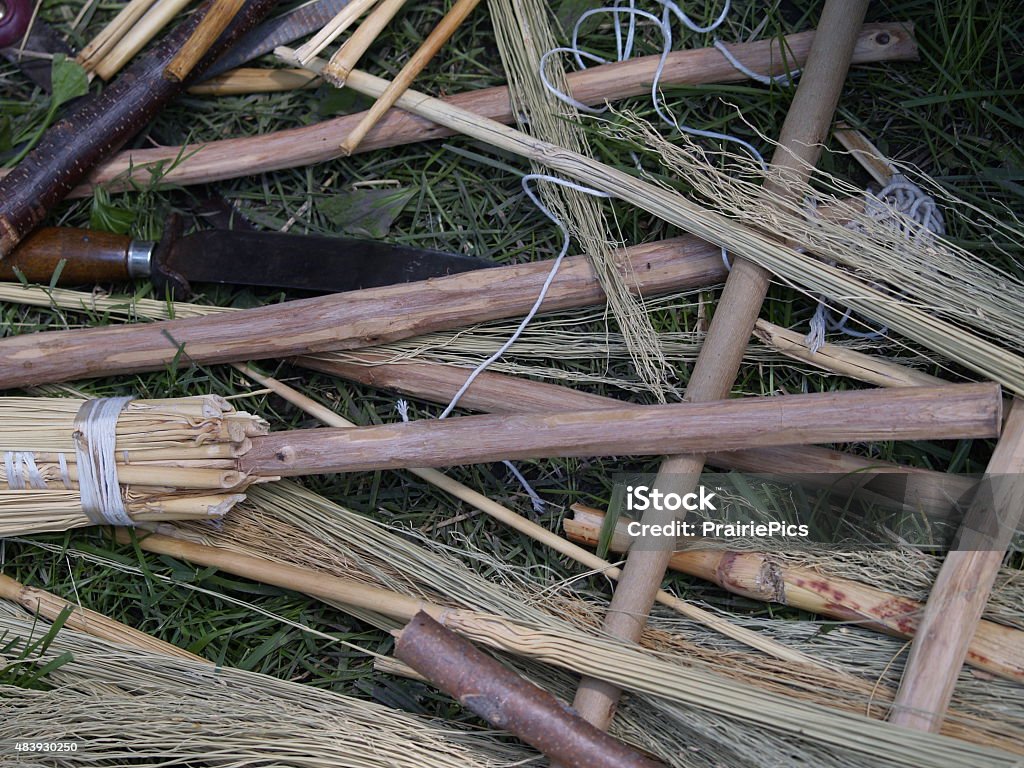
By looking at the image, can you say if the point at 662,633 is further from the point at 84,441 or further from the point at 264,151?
the point at 264,151

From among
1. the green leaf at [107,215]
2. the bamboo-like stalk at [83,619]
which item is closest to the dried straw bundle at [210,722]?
the bamboo-like stalk at [83,619]

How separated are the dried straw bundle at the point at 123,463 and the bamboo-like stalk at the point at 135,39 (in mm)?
1000

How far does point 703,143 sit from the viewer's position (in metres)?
2.36

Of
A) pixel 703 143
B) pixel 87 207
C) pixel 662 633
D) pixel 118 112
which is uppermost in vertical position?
pixel 703 143

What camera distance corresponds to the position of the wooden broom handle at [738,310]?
6.62 feet

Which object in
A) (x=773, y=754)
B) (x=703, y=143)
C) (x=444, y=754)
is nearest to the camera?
(x=773, y=754)

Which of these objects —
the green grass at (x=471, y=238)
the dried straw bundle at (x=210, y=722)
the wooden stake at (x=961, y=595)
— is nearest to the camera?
the wooden stake at (x=961, y=595)

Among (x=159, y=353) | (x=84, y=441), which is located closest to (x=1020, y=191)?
(x=159, y=353)

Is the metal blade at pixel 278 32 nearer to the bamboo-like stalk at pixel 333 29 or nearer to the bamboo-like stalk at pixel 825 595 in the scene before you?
the bamboo-like stalk at pixel 333 29

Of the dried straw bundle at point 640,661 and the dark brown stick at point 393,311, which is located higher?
the dark brown stick at point 393,311

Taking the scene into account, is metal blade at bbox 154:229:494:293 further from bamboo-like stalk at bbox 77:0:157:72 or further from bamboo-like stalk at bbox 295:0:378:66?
bamboo-like stalk at bbox 77:0:157:72

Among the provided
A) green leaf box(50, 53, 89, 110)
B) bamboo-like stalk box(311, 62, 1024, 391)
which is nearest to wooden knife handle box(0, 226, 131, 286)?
green leaf box(50, 53, 89, 110)

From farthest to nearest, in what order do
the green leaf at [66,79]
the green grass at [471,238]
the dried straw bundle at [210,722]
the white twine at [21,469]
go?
the green leaf at [66,79], the green grass at [471,238], the white twine at [21,469], the dried straw bundle at [210,722]

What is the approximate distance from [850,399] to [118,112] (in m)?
2.02
